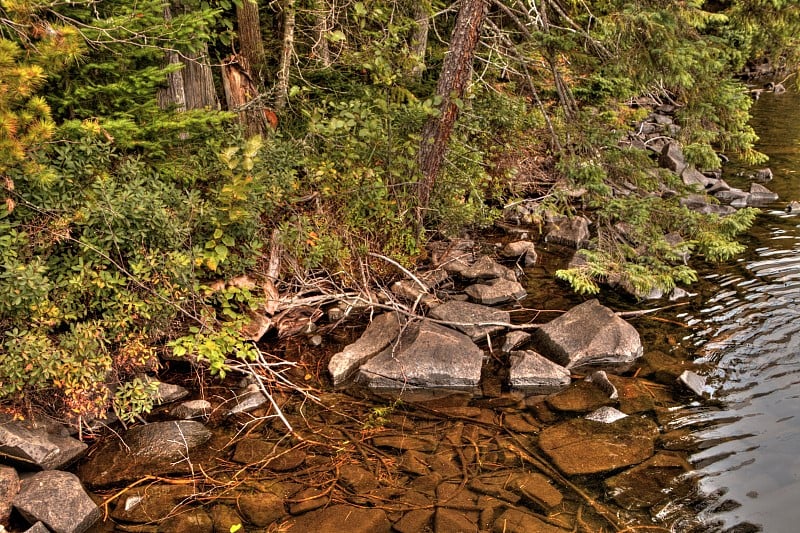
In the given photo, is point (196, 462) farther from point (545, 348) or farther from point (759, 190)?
point (759, 190)

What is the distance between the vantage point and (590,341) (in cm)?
637

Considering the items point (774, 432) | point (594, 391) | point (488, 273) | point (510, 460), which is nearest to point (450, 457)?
point (510, 460)

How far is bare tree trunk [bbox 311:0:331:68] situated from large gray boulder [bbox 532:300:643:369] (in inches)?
167

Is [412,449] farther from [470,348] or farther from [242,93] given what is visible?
[242,93]

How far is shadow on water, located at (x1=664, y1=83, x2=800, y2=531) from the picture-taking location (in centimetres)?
431

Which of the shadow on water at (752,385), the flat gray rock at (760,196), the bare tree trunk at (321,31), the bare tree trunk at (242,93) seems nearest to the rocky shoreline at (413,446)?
the shadow on water at (752,385)

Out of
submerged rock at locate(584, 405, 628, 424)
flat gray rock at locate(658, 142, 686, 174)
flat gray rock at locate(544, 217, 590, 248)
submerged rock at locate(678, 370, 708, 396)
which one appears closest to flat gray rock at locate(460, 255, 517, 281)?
flat gray rock at locate(544, 217, 590, 248)

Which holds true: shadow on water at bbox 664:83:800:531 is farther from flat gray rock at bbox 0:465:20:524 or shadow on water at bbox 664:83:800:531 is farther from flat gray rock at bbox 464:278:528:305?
flat gray rock at bbox 0:465:20:524

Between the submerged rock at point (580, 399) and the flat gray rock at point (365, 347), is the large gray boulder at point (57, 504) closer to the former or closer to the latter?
the flat gray rock at point (365, 347)

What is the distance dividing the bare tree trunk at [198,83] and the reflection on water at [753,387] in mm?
6478

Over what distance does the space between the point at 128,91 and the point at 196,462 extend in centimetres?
345

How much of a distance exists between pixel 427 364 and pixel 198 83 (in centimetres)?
455

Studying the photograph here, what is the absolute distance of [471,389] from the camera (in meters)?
5.95

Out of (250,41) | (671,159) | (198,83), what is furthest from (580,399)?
(671,159)
